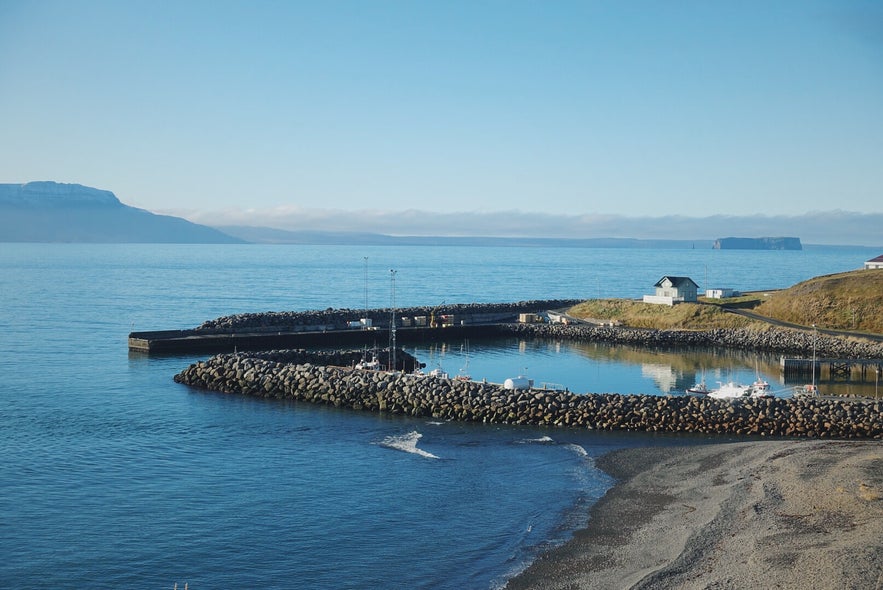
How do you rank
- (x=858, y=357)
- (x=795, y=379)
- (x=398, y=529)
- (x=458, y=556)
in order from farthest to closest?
(x=858, y=357), (x=795, y=379), (x=398, y=529), (x=458, y=556)

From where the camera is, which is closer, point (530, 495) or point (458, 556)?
point (458, 556)

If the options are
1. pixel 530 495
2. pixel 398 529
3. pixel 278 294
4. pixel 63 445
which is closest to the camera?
pixel 398 529

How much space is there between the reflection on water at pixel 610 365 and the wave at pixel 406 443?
13.2m

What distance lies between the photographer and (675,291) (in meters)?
93.8

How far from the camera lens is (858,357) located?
69.8m

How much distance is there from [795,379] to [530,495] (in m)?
37.9

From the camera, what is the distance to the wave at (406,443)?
3778 centimetres

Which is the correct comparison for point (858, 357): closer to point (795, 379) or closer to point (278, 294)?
point (795, 379)

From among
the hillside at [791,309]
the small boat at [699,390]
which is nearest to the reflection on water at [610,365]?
the small boat at [699,390]

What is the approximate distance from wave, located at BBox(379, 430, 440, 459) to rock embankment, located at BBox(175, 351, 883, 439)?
4.47m

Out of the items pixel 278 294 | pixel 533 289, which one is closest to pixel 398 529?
pixel 278 294

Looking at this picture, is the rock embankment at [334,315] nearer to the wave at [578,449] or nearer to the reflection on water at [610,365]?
the reflection on water at [610,365]

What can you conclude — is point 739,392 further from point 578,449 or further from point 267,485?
point 267,485

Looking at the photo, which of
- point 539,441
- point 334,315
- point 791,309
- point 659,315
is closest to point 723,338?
point 791,309
